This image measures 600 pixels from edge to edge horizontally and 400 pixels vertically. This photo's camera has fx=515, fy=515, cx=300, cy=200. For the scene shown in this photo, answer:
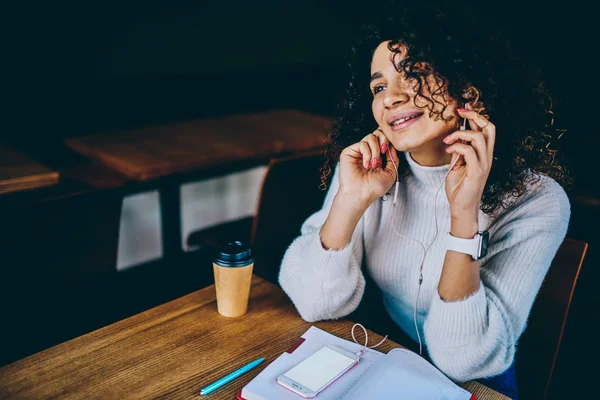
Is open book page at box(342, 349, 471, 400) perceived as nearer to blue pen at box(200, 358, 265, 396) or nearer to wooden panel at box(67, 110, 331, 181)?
blue pen at box(200, 358, 265, 396)

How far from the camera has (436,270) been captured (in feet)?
4.36

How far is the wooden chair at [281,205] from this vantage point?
1873 mm

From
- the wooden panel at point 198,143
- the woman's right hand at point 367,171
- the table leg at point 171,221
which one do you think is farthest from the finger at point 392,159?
the table leg at point 171,221

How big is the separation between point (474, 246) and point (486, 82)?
389 millimetres

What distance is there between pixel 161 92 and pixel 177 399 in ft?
8.19

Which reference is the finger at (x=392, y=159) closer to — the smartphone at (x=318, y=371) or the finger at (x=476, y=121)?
the finger at (x=476, y=121)

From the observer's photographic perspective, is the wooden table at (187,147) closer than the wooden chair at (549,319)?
No

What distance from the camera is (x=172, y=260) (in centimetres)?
296

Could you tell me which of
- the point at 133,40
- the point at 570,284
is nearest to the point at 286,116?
the point at 133,40

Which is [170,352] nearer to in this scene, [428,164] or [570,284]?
[428,164]

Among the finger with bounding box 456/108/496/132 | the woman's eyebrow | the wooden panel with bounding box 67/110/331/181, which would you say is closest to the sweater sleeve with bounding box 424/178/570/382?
the finger with bounding box 456/108/496/132

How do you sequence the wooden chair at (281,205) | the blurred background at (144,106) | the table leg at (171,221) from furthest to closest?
the table leg at (171,221) → the blurred background at (144,106) → the wooden chair at (281,205)

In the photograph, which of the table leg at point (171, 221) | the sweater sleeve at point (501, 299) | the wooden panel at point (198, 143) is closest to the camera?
the sweater sleeve at point (501, 299)

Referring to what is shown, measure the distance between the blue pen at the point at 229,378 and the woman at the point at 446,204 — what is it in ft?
0.72
